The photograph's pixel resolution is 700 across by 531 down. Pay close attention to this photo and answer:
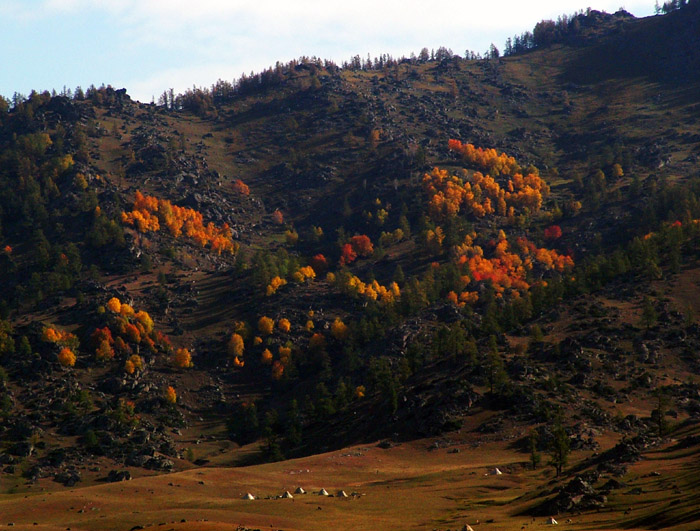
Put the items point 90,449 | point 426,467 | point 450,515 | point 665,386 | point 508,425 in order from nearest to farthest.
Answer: point 450,515 → point 426,467 → point 508,425 → point 665,386 → point 90,449

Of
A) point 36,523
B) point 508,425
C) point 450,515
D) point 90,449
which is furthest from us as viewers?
point 90,449

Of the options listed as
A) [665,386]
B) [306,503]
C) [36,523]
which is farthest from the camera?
[665,386]

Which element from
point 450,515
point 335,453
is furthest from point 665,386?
point 450,515

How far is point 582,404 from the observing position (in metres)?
158

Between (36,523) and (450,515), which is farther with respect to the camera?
(36,523)

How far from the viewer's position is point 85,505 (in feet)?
351

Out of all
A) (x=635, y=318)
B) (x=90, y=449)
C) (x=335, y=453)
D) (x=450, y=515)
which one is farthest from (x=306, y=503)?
(x=635, y=318)

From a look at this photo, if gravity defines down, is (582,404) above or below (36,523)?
below

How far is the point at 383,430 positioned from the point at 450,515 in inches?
3318

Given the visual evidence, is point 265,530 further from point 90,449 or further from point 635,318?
point 635,318

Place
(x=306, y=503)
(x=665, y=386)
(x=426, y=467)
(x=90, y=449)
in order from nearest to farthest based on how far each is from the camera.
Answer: (x=306, y=503)
(x=426, y=467)
(x=665, y=386)
(x=90, y=449)

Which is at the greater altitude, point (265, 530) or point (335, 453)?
point (265, 530)

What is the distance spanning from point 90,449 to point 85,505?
9369 cm

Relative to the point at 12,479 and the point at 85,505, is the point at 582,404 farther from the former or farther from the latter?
the point at 12,479
